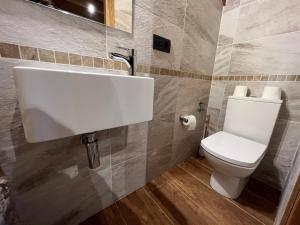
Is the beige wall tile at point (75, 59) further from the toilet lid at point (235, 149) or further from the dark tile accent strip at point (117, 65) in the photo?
the toilet lid at point (235, 149)

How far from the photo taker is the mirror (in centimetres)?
61

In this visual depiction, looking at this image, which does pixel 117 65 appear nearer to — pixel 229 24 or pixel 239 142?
pixel 239 142

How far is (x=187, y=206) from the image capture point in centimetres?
103

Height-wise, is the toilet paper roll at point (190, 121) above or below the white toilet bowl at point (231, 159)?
above

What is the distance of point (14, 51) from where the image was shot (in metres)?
0.53

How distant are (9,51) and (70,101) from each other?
345 millimetres

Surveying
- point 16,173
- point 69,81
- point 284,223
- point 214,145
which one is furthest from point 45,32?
point 284,223

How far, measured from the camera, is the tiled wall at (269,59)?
1.07 m

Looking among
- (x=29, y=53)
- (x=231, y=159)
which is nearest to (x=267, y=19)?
(x=231, y=159)

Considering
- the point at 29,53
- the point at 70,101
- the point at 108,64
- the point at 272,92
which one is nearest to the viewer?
the point at 70,101

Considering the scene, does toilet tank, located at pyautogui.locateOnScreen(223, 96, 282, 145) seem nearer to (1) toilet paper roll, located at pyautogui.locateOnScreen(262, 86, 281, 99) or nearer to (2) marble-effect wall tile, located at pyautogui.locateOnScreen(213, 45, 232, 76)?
(1) toilet paper roll, located at pyautogui.locateOnScreen(262, 86, 281, 99)

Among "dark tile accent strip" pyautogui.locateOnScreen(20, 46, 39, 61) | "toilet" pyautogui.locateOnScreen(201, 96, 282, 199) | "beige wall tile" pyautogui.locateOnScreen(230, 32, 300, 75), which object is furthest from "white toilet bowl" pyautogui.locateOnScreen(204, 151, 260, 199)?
"dark tile accent strip" pyautogui.locateOnScreen(20, 46, 39, 61)

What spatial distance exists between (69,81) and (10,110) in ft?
1.14

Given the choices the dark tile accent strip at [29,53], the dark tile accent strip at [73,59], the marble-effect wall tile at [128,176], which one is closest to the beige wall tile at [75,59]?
the dark tile accent strip at [73,59]
